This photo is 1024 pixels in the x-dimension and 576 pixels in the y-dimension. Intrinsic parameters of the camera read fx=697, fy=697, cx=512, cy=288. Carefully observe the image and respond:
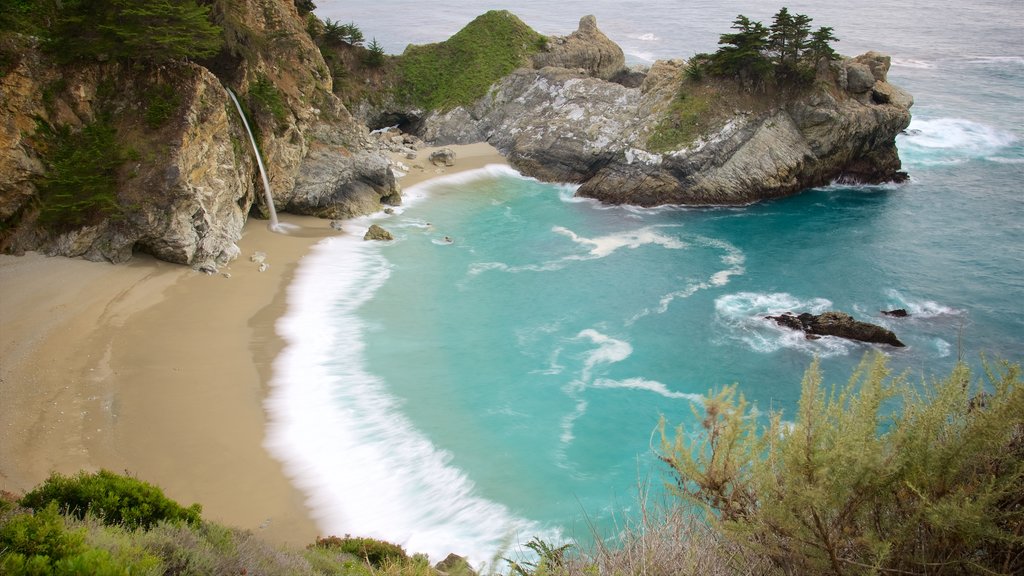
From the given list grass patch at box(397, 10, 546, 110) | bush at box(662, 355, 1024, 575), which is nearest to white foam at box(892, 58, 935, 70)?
grass patch at box(397, 10, 546, 110)

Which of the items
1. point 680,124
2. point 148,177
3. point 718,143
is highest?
point 680,124

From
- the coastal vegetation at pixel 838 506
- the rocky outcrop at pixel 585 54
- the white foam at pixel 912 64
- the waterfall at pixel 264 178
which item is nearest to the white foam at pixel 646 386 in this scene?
the coastal vegetation at pixel 838 506

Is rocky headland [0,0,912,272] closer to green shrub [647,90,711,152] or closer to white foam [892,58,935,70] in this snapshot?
Result: green shrub [647,90,711,152]

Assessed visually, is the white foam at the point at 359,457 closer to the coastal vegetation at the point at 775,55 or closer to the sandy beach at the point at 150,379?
the sandy beach at the point at 150,379

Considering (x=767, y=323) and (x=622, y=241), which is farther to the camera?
(x=622, y=241)

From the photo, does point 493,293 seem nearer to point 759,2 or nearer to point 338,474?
point 338,474

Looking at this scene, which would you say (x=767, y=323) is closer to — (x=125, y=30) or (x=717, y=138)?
(x=717, y=138)

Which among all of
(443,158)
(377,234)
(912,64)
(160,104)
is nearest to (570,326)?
(377,234)

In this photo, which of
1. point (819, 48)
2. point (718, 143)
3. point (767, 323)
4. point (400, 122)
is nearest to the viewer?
point (767, 323)
